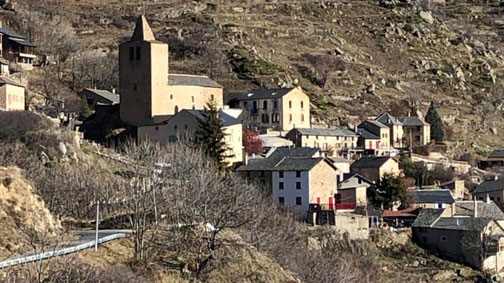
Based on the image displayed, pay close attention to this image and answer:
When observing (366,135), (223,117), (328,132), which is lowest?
(366,135)

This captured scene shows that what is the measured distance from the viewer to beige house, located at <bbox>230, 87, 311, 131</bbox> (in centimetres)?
7681

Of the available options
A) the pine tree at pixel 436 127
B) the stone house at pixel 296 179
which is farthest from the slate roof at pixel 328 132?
the stone house at pixel 296 179

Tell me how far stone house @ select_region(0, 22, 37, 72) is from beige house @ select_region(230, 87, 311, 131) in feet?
57.4

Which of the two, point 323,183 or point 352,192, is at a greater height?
point 323,183

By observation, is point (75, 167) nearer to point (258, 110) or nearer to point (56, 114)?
point (56, 114)

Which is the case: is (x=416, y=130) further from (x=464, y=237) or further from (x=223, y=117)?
(x=464, y=237)

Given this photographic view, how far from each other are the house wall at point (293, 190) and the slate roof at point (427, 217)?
287 inches

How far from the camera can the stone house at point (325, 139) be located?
74000 mm

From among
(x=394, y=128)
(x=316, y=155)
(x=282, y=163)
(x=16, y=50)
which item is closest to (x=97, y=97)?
(x=16, y=50)

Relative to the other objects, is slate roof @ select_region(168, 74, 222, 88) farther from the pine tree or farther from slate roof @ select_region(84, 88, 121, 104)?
the pine tree

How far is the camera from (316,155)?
63188 millimetres

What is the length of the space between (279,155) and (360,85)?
39267mm

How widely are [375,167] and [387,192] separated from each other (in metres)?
4.81

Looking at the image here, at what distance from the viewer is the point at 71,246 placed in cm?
2752
